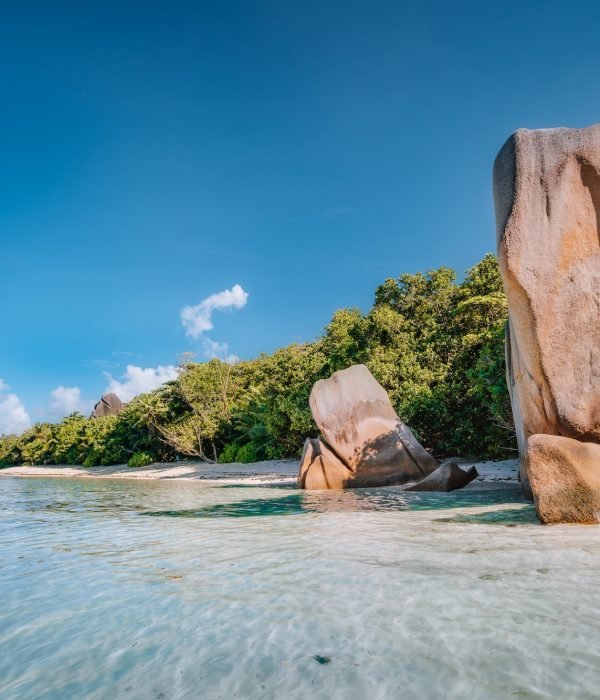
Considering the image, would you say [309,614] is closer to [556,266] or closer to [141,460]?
[556,266]

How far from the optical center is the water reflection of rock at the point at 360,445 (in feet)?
42.6

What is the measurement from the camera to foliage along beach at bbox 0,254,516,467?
55.9 feet

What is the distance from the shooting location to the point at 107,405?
62.3 meters

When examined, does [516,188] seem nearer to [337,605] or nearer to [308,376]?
[337,605]

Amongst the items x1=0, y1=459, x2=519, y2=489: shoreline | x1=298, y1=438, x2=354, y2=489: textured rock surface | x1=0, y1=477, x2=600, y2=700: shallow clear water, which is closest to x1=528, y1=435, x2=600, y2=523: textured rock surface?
x1=0, y1=477, x2=600, y2=700: shallow clear water

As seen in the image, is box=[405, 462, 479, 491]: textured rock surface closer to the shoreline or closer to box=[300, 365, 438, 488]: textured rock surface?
the shoreline

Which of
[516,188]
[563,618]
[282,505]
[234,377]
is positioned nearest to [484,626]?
[563,618]

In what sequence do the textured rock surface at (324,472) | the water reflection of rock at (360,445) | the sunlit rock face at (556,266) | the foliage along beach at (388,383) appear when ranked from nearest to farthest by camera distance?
the sunlit rock face at (556,266) → the water reflection of rock at (360,445) → the textured rock surface at (324,472) → the foliage along beach at (388,383)

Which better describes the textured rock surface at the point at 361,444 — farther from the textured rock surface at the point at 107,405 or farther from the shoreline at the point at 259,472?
the textured rock surface at the point at 107,405

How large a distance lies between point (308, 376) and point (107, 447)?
2156cm

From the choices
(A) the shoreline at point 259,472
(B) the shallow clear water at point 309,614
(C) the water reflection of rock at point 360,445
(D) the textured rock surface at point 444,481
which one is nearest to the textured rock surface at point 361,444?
(C) the water reflection of rock at point 360,445

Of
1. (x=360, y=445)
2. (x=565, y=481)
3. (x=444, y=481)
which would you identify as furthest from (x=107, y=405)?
(x=565, y=481)

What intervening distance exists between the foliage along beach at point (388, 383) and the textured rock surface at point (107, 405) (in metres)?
30.7

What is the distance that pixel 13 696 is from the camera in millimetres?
2312
